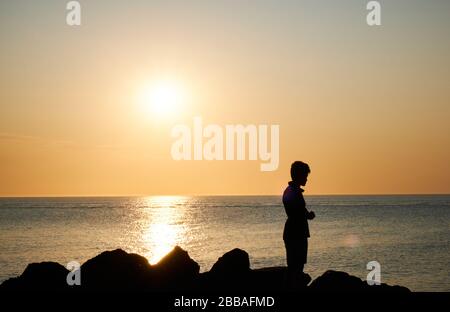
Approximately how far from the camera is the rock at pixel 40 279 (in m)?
14.3

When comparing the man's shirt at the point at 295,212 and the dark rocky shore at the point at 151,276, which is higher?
the man's shirt at the point at 295,212

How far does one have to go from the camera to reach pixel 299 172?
10773 mm

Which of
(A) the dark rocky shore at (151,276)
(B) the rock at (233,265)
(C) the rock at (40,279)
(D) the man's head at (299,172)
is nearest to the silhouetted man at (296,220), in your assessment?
(D) the man's head at (299,172)

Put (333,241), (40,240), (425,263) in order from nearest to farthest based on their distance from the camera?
(425,263)
(333,241)
(40,240)

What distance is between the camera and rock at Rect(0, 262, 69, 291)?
47.0 feet

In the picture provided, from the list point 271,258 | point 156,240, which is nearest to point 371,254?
point 271,258

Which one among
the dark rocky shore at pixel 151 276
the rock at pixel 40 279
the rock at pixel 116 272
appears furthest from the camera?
the rock at pixel 116 272

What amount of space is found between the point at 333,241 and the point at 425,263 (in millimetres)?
17817

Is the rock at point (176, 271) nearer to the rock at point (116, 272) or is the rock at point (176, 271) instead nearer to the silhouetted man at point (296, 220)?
the rock at point (116, 272)

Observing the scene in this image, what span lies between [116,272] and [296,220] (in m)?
5.67

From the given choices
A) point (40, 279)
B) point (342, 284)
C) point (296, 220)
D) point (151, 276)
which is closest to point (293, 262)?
point (296, 220)
